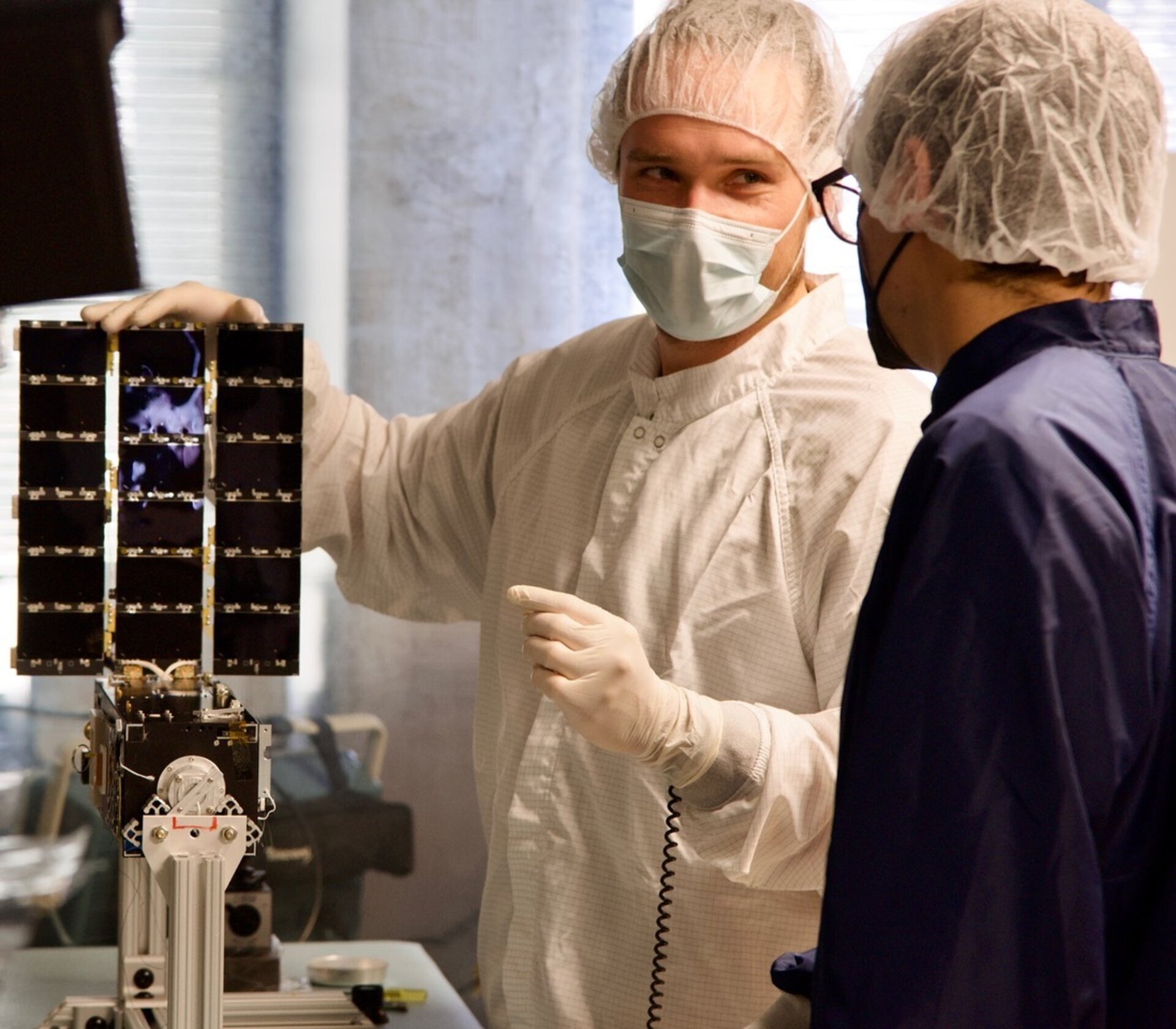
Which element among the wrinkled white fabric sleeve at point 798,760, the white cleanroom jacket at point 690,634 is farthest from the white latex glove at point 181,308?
the wrinkled white fabric sleeve at point 798,760

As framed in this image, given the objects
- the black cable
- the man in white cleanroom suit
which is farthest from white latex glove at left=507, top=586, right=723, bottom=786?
the black cable

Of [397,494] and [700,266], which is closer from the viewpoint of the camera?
[700,266]

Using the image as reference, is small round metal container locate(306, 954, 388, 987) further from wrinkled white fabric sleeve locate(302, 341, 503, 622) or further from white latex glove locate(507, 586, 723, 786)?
white latex glove locate(507, 586, 723, 786)

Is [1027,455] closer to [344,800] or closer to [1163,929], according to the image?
[1163,929]

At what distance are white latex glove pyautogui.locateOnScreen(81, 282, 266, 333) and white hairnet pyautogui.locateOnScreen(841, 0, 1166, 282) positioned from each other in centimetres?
103

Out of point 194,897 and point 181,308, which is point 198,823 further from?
point 181,308

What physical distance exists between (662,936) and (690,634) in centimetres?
37

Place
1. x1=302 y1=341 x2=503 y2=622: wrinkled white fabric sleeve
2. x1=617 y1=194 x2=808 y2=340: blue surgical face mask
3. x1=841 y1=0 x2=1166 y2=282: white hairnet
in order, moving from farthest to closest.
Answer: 1. x1=302 y1=341 x2=503 y2=622: wrinkled white fabric sleeve
2. x1=617 y1=194 x2=808 y2=340: blue surgical face mask
3. x1=841 y1=0 x2=1166 y2=282: white hairnet

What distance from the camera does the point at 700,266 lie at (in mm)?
1819

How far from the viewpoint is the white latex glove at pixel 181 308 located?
1.86 m

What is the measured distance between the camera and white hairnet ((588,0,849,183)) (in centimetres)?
184

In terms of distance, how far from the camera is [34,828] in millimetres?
3074

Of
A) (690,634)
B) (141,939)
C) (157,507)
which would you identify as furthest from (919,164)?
(141,939)

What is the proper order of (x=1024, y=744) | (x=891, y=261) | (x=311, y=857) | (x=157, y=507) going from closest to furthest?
(x=1024, y=744) → (x=891, y=261) → (x=157, y=507) → (x=311, y=857)
